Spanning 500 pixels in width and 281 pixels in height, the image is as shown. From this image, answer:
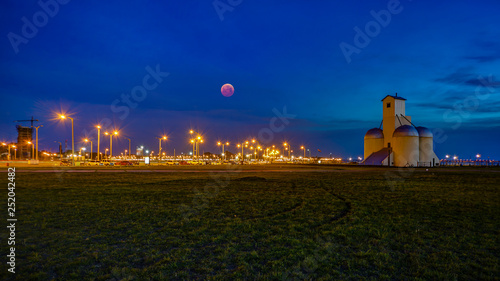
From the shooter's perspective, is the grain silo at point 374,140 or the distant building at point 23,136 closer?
the grain silo at point 374,140

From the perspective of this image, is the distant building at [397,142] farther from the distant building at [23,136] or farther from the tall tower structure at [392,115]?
the distant building at [23,136]

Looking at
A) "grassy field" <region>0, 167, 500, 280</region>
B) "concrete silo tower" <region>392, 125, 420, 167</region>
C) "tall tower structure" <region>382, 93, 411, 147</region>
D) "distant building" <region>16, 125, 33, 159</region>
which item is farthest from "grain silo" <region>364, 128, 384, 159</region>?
"distant building" <region>16, 125, 33, 159</region>

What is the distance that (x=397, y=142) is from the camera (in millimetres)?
64938

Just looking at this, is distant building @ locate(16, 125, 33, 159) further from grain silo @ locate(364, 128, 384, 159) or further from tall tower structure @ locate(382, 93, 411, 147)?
tall tower structure @ locate(382, 93, 411, 147)

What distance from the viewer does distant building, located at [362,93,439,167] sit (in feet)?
210

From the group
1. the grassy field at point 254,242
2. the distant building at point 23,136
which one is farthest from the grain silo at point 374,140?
the distant building at point 23,136

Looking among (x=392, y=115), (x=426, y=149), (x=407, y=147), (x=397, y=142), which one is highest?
(x=392, y=115)

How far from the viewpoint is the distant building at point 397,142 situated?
64.1m

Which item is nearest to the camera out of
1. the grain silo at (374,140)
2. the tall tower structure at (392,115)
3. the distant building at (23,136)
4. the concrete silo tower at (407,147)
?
the concrete silo tower at (407,147)

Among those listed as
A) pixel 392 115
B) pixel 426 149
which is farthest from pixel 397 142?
pixel 426 149

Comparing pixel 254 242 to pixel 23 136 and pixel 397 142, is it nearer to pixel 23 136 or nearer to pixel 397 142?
pixel 397 142

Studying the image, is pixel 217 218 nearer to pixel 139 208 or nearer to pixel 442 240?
pixel 139 208

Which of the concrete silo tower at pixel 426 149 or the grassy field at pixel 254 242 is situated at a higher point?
the concrete silo tower at pixel 426 149

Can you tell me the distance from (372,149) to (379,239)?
68827 mm
